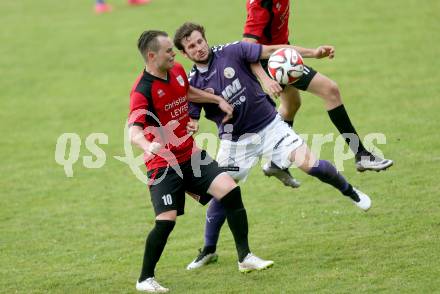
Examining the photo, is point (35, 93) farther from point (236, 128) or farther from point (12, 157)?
point (236, 128)

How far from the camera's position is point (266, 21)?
8938 mm

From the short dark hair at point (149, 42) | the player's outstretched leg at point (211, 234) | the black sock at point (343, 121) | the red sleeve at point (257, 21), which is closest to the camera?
the short dark hair at point (149, 42)

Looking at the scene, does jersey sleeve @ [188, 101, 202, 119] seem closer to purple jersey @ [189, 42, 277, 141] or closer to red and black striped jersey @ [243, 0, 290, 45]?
purple jersey @ [189, 42, 277, 141]

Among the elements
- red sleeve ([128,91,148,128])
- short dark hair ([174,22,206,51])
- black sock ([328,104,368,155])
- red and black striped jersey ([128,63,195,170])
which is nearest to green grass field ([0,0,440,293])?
black sock ([328,104,368,155])

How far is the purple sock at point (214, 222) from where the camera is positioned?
8547mm

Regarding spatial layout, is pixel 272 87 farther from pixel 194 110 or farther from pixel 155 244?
pixel 155 244

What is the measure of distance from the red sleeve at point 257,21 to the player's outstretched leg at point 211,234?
1962mm

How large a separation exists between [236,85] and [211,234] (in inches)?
66.8

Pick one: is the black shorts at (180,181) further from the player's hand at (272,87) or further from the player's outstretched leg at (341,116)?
the player's outstretched leg at (341,116)

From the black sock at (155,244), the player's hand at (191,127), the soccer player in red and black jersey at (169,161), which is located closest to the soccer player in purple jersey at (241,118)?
the soccer player in red and black jersey at (169,161)

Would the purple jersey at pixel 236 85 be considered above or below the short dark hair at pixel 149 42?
below

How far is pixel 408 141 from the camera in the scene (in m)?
12.7

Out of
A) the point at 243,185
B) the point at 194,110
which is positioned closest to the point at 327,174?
the point at 194,110

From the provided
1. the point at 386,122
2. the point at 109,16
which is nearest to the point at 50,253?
the point at 386,122
